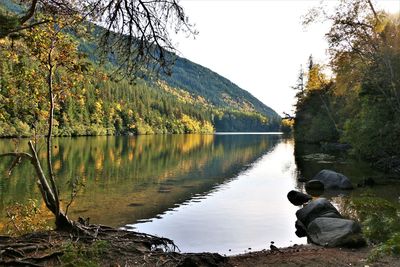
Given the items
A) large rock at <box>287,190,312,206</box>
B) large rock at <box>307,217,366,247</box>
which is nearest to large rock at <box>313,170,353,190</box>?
large rock at <box>287,190,312,206</box>

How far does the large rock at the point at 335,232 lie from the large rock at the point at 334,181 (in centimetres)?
1279

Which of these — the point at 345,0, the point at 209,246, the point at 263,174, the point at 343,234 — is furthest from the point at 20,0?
the point at 263,174

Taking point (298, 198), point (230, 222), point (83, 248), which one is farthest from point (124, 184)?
point (83, 248)

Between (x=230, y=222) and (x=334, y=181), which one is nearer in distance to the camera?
(x=230, y=222)

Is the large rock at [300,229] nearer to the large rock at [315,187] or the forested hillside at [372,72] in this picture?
the large rock at [315,187]

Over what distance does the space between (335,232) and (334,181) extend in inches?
590

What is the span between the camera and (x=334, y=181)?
29.7 meters

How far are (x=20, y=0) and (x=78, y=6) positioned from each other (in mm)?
1686

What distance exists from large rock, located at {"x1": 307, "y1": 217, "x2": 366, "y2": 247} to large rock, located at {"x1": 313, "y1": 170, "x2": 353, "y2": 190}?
12.8 m

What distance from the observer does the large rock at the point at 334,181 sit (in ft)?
95.6

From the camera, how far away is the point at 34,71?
11.3m

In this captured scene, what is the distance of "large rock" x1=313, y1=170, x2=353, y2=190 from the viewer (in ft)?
95.6

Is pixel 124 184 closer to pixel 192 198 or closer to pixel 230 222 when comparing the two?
pixel 192 198

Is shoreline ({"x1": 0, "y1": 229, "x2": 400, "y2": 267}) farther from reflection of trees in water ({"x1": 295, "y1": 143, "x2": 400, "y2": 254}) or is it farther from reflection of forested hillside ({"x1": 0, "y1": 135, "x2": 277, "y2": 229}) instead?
reflection of forested hillside ({"x1": 0, "y1": 135, "x2": 277, "y2": 229})
